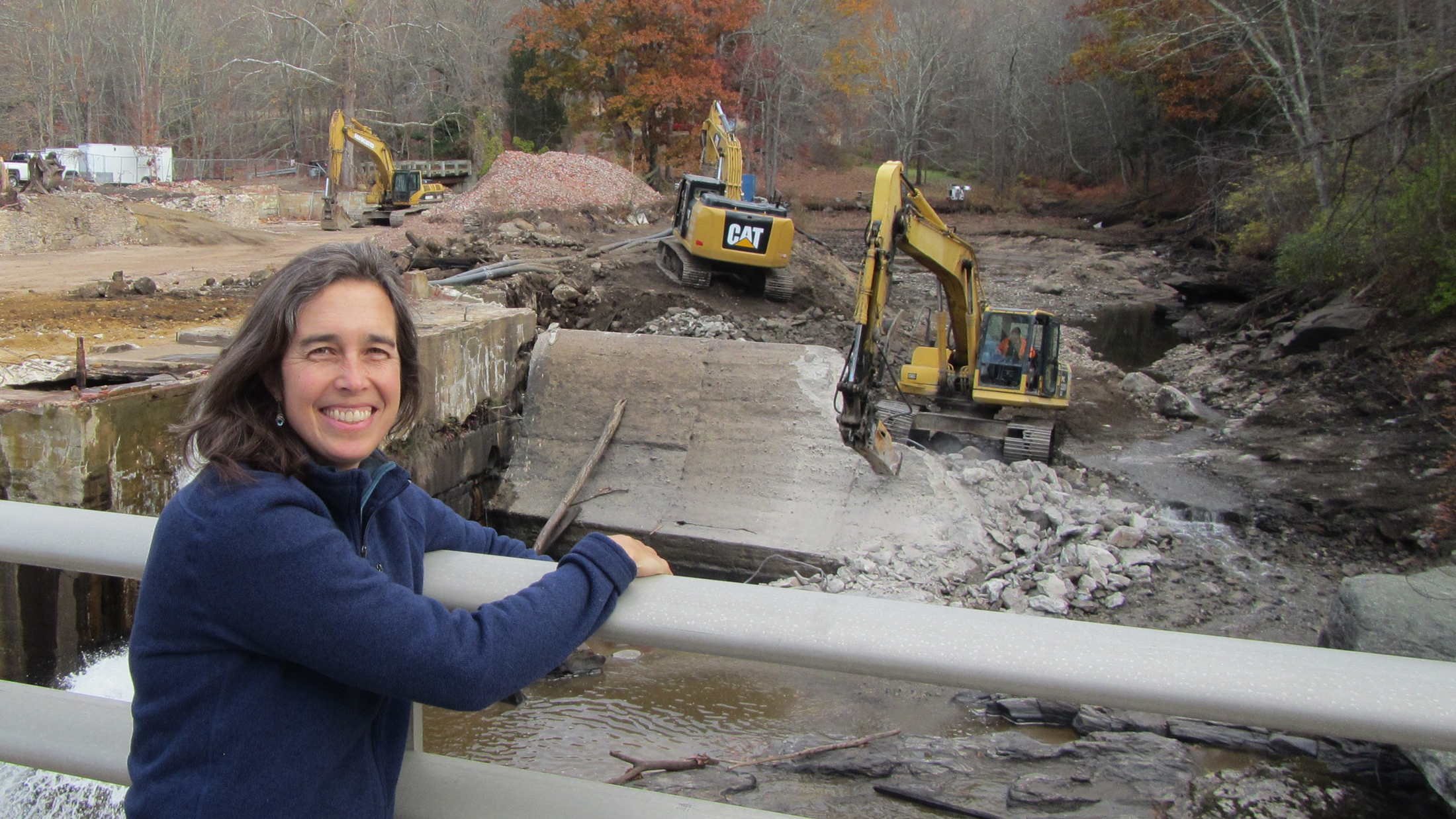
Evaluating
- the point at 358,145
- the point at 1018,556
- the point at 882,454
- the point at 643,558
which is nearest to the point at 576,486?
the point at 882,454

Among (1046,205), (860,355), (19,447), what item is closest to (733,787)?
(19,447)

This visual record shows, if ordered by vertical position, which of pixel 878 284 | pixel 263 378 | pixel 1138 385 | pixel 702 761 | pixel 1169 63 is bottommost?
pixel 702 761

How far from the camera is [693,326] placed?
1608 centimetres

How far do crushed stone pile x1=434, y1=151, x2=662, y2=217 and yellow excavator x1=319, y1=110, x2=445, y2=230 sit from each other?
8.35 feet

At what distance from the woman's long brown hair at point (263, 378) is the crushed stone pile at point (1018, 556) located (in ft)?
23.2

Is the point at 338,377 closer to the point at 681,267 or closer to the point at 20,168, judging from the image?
the point at 681,267

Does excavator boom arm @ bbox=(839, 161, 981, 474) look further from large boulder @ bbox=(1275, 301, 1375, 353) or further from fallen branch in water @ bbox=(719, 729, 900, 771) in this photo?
large boulder @ bbox=(1275, 301, 1375, 353)

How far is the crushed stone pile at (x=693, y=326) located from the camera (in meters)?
15.9

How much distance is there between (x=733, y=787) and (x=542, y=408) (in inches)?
265

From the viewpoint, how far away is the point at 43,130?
129ft

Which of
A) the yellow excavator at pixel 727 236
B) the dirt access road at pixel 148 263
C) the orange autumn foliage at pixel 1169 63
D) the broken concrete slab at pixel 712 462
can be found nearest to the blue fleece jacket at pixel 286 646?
the broken concrete slab at pixel 712 462

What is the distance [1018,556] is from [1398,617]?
12.5 ft

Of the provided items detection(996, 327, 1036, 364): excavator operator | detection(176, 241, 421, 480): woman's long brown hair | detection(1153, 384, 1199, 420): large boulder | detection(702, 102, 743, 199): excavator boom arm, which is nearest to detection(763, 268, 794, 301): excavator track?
detection(702, 102, 743, 199): excavator boom arm

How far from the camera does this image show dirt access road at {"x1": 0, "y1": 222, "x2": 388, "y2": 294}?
1388 centimetres
